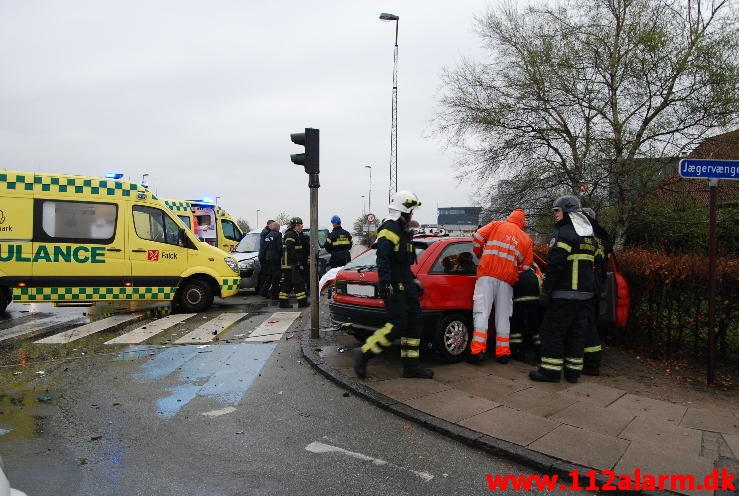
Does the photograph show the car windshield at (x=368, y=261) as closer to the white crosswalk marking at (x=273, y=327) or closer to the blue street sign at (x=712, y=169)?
the white crosswalk marking at (x=273, y=327)

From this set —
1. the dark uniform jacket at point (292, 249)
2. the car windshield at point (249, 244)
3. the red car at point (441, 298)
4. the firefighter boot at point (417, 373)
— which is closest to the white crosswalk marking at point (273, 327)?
the dark uniform jacket at point (292, 249)

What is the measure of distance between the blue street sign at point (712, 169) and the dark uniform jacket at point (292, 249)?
7.40m

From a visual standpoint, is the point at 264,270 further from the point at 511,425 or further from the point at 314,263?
the point at 511,425

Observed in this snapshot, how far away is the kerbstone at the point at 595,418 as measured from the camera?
404 centimetres

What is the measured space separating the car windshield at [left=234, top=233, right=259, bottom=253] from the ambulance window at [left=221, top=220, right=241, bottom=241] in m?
3.54

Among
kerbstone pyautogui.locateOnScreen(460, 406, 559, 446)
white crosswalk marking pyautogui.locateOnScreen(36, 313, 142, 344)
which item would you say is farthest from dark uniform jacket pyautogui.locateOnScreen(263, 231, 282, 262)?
kerbstone pyautogui.locateOnScreen(460, 406, 559, 446)

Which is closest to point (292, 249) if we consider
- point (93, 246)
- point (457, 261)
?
point (93, 246)

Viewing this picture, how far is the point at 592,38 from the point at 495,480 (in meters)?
13.0

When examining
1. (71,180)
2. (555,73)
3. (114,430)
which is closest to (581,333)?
(114,430)

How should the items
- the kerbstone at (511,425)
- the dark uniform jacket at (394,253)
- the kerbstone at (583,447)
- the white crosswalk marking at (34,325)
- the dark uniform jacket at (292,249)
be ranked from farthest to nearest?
1. the dark uniform jacket at (292,249)
2. the white crosswalk marking at (34,325)
3. the dark uniform jacket at (394,253)
4. the kerbstone at (511,425)
5. the kerbstone at (583,447)

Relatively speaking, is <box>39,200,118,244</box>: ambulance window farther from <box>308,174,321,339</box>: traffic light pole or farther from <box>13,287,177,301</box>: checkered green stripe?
<box>308,174,321,339</box>: traffic light pole

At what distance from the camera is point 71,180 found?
923 cm

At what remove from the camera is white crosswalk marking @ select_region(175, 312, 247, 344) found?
7559 mm

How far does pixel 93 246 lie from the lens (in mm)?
9234
